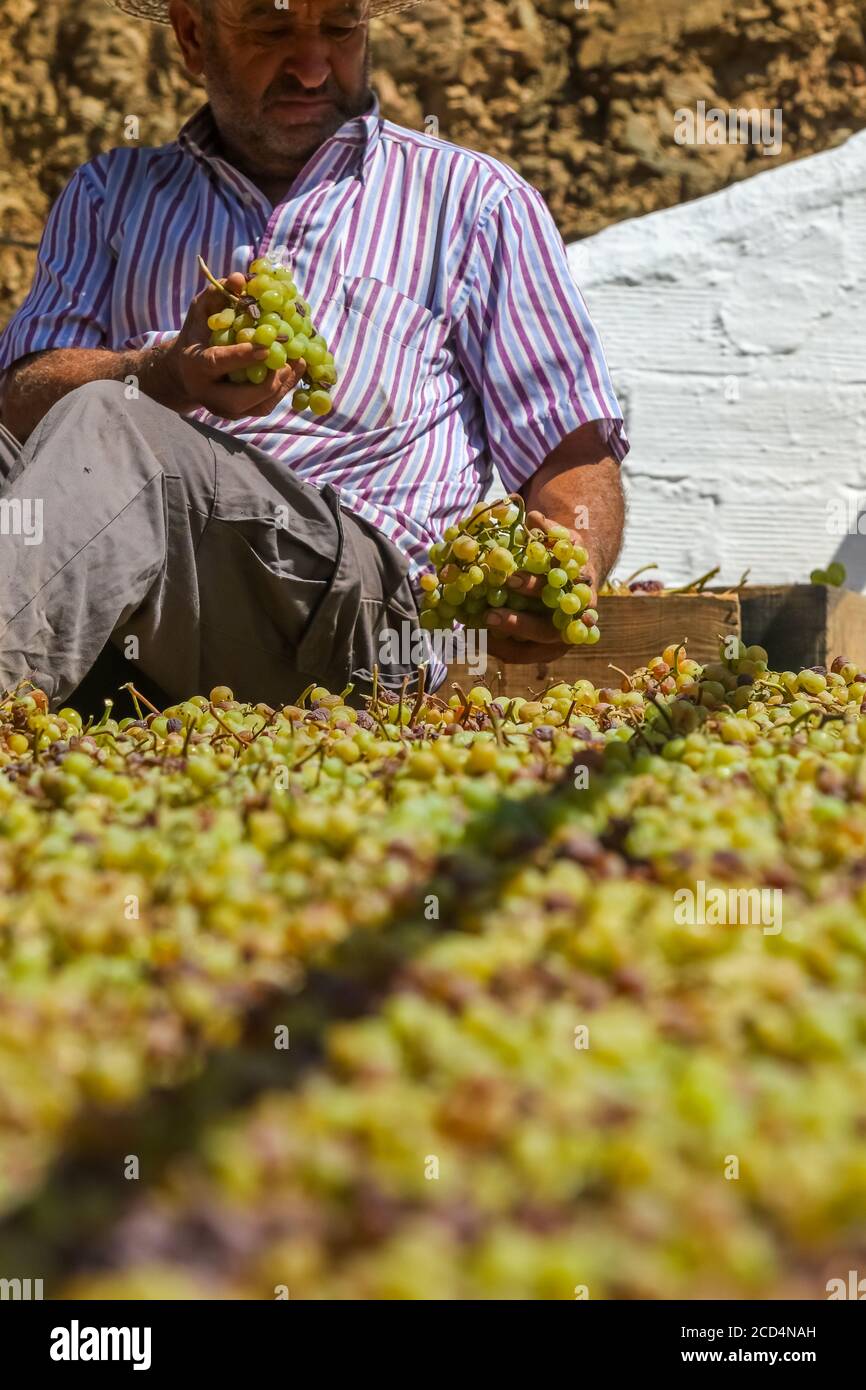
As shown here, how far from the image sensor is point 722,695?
213 centimetres

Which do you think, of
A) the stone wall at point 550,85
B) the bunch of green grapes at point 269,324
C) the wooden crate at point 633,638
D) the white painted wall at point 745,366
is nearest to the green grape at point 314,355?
the bunch of green grapes at point 269,324

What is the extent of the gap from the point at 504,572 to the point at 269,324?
0.69m

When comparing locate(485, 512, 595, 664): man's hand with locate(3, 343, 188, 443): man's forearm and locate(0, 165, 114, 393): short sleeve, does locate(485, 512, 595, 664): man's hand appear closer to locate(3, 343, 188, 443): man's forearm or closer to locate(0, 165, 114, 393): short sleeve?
locate(3, 343, 188, 443): man's forearm

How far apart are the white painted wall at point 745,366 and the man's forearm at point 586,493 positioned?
178 centimetres

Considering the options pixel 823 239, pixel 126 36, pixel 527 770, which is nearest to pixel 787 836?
pixel 527 770

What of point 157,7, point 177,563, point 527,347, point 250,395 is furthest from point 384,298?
point 157,7

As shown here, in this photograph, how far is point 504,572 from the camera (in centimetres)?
226

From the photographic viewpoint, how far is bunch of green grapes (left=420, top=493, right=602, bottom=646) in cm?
227

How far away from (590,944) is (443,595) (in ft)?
4.66

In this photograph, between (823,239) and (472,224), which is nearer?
(472,224)

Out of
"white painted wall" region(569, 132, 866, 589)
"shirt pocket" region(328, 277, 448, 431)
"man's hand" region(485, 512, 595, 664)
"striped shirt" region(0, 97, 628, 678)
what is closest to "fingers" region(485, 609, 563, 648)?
"man's hand" region(485, 512, 595, 664)

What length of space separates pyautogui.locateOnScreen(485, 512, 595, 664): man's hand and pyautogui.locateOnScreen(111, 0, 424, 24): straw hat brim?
6.87 feet

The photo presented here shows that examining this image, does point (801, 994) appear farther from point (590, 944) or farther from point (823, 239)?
point (823, 239)

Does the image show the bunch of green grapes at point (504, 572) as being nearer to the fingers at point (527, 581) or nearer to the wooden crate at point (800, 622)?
the fingers at point (527, 581)
